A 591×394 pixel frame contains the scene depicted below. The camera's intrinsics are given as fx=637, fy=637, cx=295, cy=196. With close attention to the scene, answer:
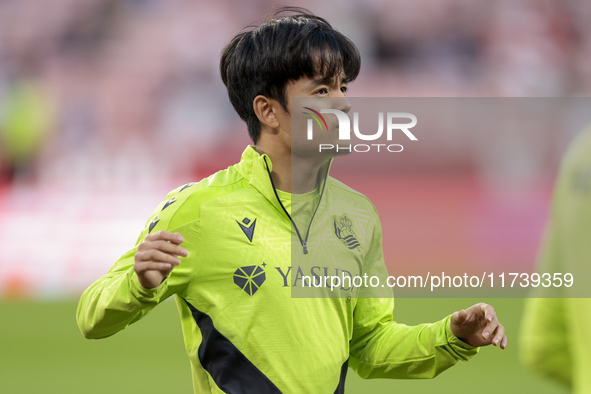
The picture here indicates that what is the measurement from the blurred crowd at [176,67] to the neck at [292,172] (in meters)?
5.31

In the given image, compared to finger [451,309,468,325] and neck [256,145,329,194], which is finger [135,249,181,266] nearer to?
neck [256,145,329,194]

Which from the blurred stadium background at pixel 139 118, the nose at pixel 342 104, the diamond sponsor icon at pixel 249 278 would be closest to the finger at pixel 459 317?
the diamond sponsor icon at pixel 249 278

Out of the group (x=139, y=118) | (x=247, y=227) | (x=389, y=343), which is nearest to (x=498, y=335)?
(x=389, y=343)

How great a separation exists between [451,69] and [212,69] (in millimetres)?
3088

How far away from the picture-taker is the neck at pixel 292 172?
6.46 feet

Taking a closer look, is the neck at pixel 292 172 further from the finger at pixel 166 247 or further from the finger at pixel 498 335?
the finger at pixel 498 335

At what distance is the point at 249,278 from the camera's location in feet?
5.92

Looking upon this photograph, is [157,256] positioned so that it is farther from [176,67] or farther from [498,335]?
[176,67]

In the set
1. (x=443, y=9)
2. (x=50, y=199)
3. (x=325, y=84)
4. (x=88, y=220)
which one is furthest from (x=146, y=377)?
(x=443, y=9)

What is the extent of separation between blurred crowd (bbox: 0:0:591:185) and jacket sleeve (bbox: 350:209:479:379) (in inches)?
208

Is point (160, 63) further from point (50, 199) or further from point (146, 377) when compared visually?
point (146, 377)

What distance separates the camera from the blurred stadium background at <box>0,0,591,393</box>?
5.22 meters

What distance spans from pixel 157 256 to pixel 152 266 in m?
0.03

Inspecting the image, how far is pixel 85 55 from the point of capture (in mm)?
8391
